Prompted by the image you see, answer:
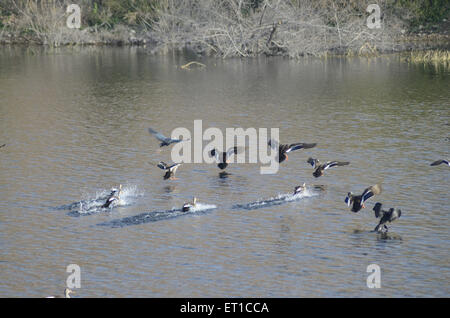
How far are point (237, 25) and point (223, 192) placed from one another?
34408mm

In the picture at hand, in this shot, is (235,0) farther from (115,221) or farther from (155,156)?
(115,221)

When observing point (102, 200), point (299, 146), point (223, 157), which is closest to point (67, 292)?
point (102, 200)

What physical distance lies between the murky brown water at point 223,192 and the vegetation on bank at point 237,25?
11.8m

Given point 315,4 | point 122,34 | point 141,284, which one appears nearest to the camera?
point 141,284

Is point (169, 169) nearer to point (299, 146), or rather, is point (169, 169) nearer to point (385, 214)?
point (299, 146)

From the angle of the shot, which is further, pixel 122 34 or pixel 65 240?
pixel 122 34

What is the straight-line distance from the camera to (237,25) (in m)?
54.9

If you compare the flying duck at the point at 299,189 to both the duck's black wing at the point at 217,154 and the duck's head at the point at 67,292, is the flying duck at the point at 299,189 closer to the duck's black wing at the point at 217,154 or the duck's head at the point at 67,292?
the duck's black wing at the point at 217,154

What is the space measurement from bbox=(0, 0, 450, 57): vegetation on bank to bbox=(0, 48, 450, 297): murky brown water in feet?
38.8

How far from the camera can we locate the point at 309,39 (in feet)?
182

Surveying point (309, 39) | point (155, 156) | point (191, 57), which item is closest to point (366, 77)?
point (309, 39)

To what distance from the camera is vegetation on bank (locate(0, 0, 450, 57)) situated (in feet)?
181

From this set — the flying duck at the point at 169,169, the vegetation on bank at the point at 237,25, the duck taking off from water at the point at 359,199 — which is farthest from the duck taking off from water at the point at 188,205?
the vegetation on bank at the point at 237,25

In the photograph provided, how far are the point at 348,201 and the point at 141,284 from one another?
A: 5.95m
